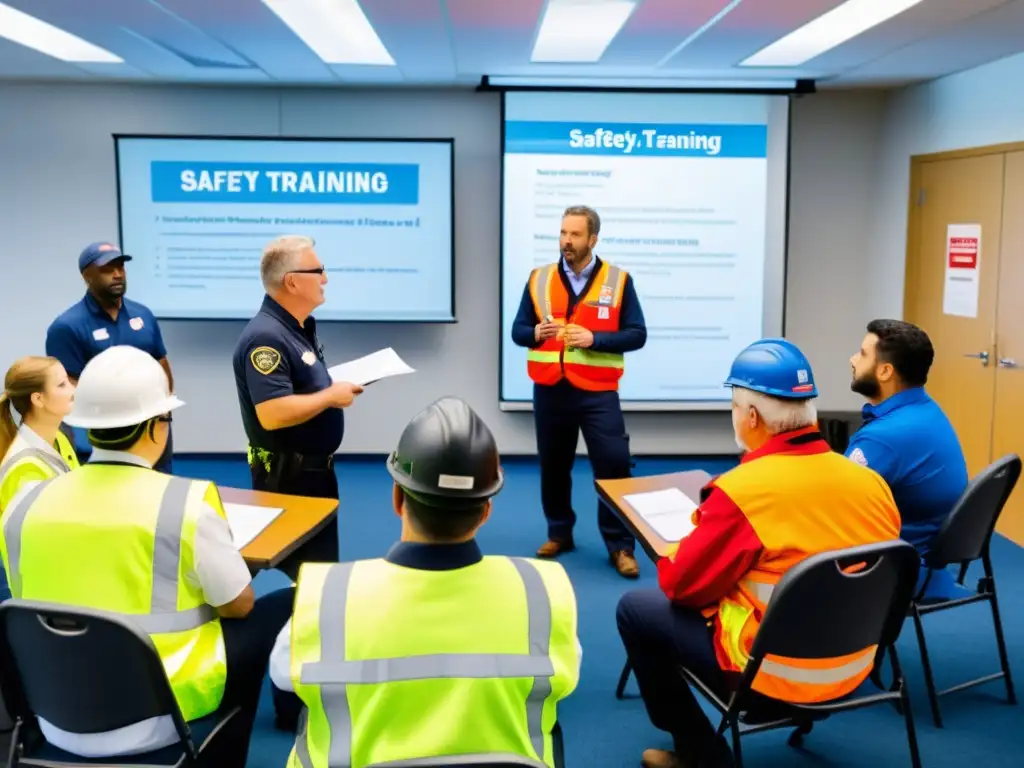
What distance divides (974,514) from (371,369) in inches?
75.7

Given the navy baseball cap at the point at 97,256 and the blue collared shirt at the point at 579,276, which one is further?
the blue collared shirt at the point at 579,276

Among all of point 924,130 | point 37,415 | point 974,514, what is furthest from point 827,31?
point 37,415

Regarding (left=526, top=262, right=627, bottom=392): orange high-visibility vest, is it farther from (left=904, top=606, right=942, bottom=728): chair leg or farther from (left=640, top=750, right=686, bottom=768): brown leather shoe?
(left=640, top=750, right=686, bottom=768): brown leather shoe

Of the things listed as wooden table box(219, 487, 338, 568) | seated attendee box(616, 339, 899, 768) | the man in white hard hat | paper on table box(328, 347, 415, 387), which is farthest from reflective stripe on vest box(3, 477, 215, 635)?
paper on table box(328, 347, 415, 387)

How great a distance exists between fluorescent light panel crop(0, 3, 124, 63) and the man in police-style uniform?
220 cm

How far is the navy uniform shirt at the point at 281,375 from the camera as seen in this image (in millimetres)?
2873

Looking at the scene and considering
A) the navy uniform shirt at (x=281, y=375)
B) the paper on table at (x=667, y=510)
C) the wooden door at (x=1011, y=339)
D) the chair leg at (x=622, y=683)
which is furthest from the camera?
the wooden door at (x=1011, y=339)

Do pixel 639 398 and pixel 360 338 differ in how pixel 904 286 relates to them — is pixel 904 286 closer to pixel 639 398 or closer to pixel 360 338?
pixel 639 398

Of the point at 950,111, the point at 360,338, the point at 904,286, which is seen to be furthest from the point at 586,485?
the point at 950,111

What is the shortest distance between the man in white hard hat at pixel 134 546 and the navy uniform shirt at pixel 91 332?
217 cm

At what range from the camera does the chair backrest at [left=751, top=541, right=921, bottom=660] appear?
1.98 meters

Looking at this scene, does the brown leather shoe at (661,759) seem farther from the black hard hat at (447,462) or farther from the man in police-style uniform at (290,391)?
the black hard hat at (447,462)

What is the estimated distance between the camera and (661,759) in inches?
105

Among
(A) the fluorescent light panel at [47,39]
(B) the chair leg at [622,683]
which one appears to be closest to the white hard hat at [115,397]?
(B) the chair leg at [622,683]
